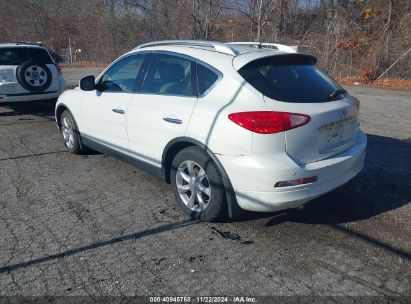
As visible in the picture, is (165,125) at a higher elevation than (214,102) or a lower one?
lower

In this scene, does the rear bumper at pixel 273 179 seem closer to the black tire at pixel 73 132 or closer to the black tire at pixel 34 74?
the black tire at pixel 73 132

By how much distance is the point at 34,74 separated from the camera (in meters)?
8.77

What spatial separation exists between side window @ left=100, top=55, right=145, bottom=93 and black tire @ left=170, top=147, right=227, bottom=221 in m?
1.32

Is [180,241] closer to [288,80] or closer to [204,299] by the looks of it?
[204,299]

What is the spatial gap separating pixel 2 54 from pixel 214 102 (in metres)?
7.02

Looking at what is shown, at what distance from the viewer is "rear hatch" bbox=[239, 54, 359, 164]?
3488 millimetres

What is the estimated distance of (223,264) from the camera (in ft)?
10.9

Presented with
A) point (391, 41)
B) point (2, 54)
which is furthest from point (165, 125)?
point (391, 41)

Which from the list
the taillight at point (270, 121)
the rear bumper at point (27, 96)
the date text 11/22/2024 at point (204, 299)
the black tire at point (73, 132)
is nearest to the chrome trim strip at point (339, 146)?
the taillight at point (270, 121)

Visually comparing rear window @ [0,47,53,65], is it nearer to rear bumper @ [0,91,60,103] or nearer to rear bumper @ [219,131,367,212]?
rear bumper @ [0,91,60,103]

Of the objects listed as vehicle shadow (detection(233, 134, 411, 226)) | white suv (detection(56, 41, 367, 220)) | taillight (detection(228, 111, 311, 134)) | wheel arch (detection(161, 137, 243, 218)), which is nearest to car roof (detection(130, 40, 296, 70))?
white suv (detection(56, 41, 367, 220))

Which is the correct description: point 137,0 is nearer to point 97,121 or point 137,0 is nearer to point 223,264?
point 97,121

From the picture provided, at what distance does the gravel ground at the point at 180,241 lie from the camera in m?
3.06

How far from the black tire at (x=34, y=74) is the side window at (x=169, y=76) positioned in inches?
199
